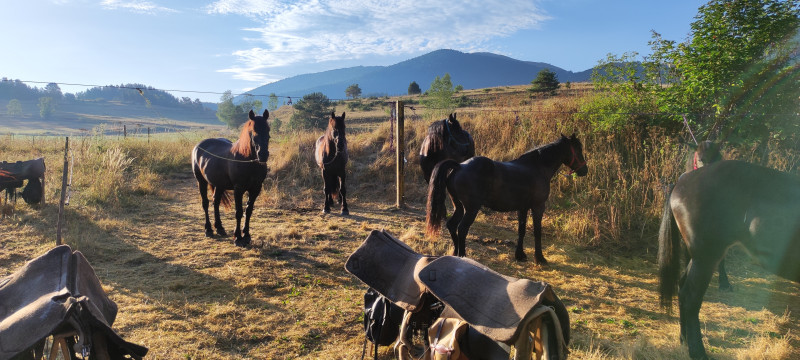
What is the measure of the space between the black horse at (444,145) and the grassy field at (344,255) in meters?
1.35

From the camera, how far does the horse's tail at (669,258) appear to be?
3.51 m

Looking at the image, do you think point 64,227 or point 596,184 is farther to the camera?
point 596,184

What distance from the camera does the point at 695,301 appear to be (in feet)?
10.2

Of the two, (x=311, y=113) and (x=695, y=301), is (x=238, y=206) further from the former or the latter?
(x=311, y=113)

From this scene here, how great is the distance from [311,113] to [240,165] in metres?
28.5

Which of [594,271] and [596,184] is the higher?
[596,184]

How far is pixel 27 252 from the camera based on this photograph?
5.66 m

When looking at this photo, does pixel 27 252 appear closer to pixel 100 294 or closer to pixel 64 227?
pixel 64 227

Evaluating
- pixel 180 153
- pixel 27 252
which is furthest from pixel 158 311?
pixel 180 153

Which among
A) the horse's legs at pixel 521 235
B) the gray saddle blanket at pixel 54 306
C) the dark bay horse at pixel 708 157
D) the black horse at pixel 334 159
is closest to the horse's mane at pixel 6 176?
the black horse at pixel 334 159

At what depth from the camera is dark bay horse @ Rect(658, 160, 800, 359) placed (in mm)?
2857

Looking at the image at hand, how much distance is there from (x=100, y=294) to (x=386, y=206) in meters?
7.05

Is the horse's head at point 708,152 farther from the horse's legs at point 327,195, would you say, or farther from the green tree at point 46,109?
the green tree at point 46,109

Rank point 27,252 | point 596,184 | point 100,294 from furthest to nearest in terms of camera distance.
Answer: point 596,184
point 27,252
point 100,294
